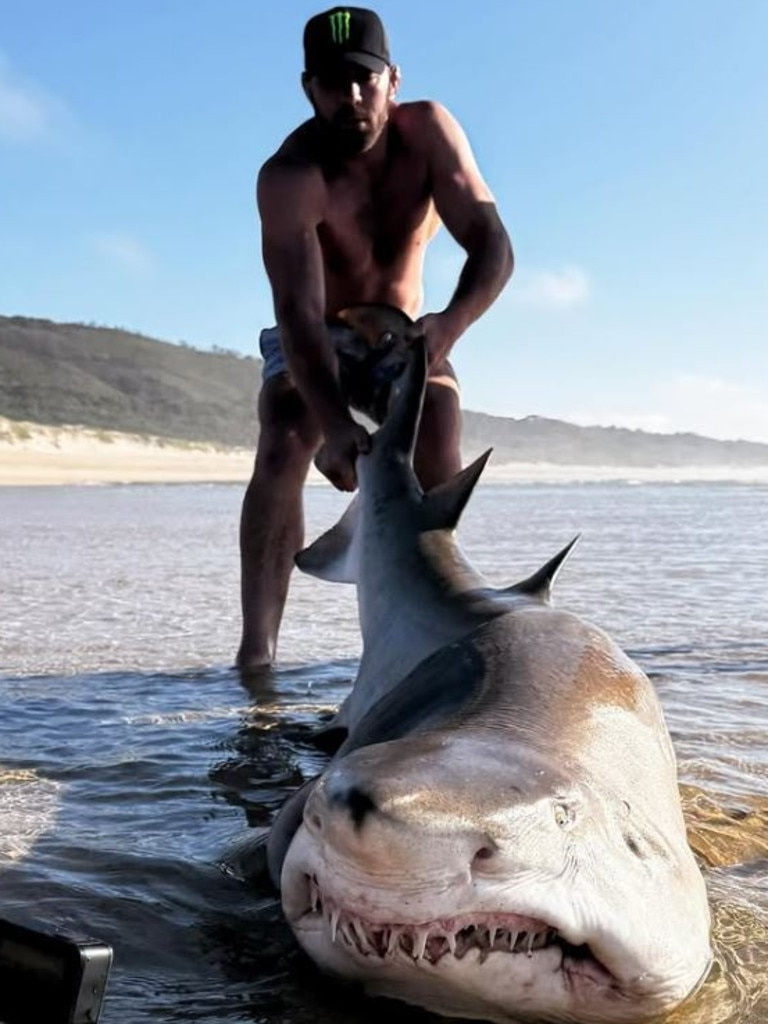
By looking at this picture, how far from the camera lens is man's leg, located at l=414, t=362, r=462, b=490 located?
480 centimetres

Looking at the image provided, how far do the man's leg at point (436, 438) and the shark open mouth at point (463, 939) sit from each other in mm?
3130

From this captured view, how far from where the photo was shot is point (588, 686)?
7.29 ft

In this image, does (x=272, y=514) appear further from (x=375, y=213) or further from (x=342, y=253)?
(x=375, y=213)

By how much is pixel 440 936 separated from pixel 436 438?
10.7 feet

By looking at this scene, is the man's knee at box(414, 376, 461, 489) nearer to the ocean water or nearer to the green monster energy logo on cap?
the ocean water

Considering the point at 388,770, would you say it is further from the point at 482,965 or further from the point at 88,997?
the point at 88,997

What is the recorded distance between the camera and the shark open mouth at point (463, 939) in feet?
5.31

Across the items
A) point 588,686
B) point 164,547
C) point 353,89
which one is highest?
point 353,89

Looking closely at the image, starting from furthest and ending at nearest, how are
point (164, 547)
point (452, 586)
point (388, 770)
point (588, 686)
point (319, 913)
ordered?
point (164, 547)
point (452, 586)
point (588, 686)
point (319, 913)
point (388, 770)

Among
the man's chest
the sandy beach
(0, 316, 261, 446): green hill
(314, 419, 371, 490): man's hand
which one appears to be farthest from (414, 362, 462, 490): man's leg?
(0, 316, 261, 446): green hill

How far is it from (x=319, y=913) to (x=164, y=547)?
9140 mm

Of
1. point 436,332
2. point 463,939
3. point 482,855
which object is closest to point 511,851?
point 482,855

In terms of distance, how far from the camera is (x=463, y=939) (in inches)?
64.6

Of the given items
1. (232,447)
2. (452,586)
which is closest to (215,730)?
(452,586)
